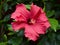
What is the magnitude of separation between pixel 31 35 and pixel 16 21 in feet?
0.35

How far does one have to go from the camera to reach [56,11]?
4.44 ft

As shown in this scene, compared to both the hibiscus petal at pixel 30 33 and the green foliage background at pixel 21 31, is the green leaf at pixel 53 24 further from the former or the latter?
the hibiscus petal at pixel 30 33

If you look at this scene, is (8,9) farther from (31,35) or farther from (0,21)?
(31,35)

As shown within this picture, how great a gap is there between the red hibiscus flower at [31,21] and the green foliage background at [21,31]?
63mm

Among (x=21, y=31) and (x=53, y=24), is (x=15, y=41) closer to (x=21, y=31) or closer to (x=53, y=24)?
(x=21, y=31)

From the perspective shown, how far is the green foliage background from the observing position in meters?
1.24

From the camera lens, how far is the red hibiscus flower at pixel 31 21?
3.73ft

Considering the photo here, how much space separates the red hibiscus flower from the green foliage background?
0.21ft

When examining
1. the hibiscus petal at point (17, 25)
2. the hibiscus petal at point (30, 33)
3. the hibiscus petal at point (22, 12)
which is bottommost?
the hibiscus petal at point (30, 33)

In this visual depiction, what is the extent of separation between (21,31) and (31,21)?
95 millimetres

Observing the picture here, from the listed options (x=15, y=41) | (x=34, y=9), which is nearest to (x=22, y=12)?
(x=34, y=9)

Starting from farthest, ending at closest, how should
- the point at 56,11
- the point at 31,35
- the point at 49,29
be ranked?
1. the point at 56,11
2. the point at 49,29
3. the point at 31,35

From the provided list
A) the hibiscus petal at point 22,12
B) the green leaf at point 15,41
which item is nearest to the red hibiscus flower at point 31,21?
the hibiscus petal at point 22,12

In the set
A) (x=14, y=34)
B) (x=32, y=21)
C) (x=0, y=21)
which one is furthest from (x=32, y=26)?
(x=0, y=21)
